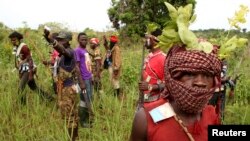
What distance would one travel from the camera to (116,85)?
7738 millimetres

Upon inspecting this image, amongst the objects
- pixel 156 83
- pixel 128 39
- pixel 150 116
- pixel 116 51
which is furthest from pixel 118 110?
pixel 128 39

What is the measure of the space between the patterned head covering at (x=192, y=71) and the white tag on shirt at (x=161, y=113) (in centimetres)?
6

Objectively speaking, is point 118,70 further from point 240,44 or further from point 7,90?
point 240,44

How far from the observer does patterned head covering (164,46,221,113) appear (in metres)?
1.90

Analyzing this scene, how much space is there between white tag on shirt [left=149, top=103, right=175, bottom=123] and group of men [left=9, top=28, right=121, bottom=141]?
234 cm

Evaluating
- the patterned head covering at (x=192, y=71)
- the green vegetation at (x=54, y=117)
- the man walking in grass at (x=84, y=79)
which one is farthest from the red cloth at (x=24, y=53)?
the patterned head covering at (x=192, y=71)

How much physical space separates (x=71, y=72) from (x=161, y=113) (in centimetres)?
320

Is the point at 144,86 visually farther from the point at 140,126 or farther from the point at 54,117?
the point at 140,126

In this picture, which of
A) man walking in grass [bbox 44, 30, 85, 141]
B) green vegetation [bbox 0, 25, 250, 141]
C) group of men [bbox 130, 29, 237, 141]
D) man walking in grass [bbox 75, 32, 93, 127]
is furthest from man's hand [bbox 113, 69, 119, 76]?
group of men [bbox 130, 29, 237, 141]

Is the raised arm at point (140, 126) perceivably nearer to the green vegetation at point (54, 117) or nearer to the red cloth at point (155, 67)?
the green vegetation at point (54, 117)

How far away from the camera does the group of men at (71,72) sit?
5035 mm

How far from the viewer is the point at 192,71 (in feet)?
6.27

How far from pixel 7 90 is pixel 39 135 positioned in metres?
1.84

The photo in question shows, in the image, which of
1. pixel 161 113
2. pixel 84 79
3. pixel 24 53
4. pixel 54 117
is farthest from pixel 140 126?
pixel 24 53
